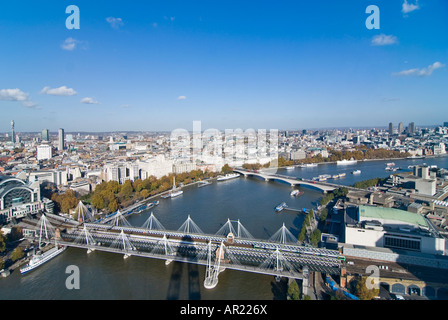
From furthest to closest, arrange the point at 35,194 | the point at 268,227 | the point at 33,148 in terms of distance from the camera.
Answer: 1. the point at 33,148
2. the point at 35,194
3. the point at 268,227

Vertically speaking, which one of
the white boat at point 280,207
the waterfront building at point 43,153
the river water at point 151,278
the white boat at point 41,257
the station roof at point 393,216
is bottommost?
the river water at point 151,278

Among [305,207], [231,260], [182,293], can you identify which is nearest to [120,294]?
[182,293]

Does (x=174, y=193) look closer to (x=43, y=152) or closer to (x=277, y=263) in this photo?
(x=277, y=263)

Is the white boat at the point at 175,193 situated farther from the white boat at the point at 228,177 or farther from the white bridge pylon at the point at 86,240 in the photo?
the white bridge pylon at the point at 86,240

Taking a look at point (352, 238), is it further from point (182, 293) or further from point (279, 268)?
point (182, 293)

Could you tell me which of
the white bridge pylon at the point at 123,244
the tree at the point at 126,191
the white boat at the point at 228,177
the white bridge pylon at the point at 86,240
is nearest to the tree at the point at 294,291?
the white bridge pylon at the point at 123,244
